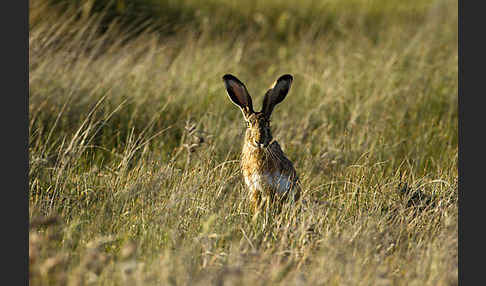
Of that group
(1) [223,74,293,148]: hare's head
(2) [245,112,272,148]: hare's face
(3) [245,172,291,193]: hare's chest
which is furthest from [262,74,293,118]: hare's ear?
(3) [245,172,291,193]: hare's chest

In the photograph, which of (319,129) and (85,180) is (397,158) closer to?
(319,129)

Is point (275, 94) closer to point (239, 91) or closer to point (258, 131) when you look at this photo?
point (239, 91)

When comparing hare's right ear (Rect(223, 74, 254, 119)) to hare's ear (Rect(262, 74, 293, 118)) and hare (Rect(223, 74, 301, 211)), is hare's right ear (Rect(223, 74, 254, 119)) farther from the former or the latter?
hare's ear (Rect(262, 74, 293, 118))

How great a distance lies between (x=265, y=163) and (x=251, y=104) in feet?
1.62

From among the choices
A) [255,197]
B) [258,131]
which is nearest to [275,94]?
[258,131]

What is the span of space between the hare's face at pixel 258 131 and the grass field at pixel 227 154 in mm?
411

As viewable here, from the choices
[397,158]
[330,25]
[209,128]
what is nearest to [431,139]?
[397,158]

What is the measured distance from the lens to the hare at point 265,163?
16.4ft

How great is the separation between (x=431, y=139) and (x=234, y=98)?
10.3 feet

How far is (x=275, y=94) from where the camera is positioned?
5102mm

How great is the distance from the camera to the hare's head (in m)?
4.86

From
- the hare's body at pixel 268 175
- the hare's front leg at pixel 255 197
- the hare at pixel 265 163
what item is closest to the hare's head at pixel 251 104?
the hare at pixel 265 163

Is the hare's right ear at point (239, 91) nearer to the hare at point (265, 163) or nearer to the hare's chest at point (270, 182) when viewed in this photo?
the hare at point (265, 163)

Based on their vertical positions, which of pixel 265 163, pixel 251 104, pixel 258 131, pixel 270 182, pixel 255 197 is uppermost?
pixel 251 104
